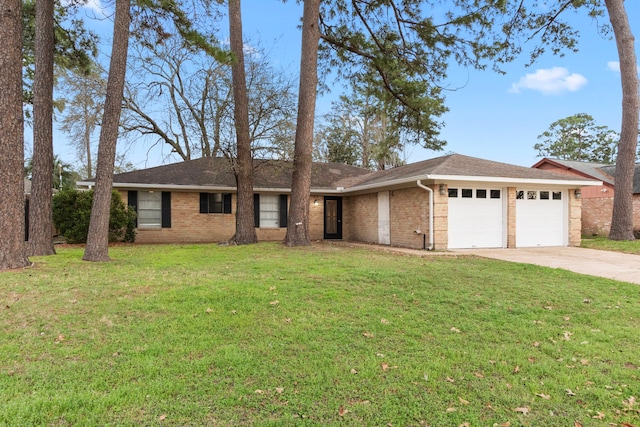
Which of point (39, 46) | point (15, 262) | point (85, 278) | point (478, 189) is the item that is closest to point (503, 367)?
point (85, 278)

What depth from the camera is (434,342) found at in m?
A: 3.92

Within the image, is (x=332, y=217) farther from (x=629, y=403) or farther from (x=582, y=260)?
(x=629, y=403)

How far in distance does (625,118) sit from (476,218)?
8.06 metres

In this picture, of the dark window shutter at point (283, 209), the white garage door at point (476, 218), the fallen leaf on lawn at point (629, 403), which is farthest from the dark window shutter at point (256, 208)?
the fallen leaf on lawn at point (629, 403)

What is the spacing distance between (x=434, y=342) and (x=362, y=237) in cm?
1198

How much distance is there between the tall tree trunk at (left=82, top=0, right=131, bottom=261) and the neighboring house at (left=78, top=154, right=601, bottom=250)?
432 cm

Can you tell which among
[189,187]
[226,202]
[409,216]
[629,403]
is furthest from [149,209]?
[629,403]

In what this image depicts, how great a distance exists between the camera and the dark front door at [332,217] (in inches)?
663

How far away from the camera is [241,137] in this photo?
12.4 m

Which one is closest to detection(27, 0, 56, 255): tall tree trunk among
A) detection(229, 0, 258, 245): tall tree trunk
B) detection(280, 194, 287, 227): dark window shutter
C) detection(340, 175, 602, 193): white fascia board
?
detection(229, 0, 258, 245): tall tree trunk

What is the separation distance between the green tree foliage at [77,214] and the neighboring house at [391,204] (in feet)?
2.60

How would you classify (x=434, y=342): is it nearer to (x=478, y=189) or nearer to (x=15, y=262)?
(x=15, y=262)

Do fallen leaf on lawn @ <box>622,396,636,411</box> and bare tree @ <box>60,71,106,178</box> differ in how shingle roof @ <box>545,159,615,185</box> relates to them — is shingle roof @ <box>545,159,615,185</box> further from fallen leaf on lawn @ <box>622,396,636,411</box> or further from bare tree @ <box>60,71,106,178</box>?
bare tree @ <box>60,71,106,178</box>

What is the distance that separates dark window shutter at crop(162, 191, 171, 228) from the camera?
14625 millimetres
